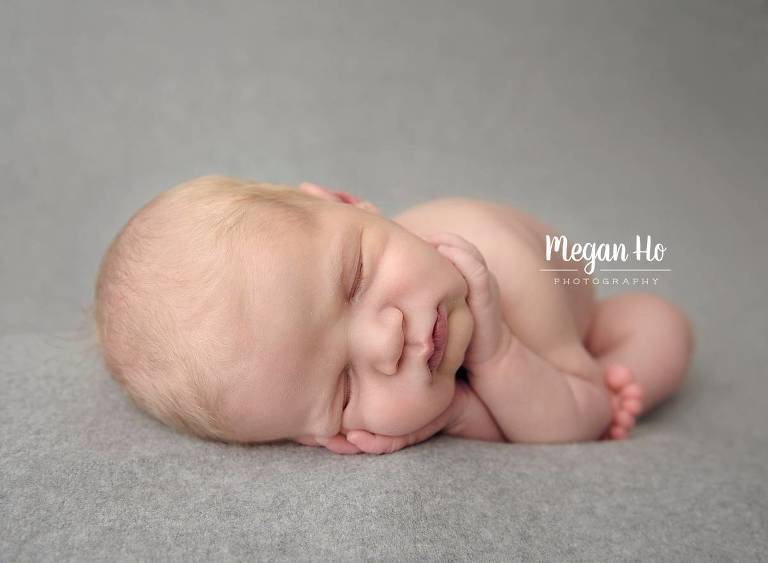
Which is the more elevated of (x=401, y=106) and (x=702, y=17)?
(x=702, y=17)

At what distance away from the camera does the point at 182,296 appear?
1.05 metres

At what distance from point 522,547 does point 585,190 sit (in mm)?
1690

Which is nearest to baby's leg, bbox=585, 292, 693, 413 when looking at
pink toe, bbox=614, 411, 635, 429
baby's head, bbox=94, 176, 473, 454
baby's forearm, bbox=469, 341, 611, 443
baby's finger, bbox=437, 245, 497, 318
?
pink toe, bbox=614, 411, 635, 429

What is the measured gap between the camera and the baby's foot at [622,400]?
5.04 ft

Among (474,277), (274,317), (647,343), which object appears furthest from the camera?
(647,343)

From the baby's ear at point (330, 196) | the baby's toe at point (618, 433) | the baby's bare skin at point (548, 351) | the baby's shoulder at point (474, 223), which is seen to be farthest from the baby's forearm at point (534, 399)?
the baby's ear at point (330, 196)

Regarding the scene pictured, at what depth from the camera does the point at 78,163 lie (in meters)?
2.40

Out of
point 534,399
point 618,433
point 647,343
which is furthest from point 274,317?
point 647,343

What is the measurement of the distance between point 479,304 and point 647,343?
0.65 meters

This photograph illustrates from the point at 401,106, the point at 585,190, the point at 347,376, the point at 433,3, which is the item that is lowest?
the point at 347,376

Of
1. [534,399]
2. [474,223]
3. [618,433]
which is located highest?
[474,223]

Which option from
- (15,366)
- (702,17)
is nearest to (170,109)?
A: (15,366)

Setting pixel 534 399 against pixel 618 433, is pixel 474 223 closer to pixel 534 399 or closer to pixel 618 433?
pixel 534 399

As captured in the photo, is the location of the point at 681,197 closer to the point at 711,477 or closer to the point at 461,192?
the point at 461,192
